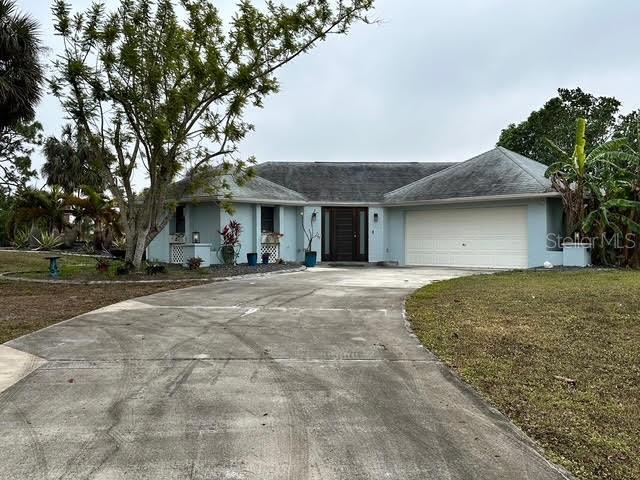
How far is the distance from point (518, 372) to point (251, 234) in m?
14.5

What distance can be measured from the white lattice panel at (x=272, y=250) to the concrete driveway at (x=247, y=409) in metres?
11.7

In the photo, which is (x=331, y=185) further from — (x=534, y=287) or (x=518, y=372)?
(x=518, y=372)

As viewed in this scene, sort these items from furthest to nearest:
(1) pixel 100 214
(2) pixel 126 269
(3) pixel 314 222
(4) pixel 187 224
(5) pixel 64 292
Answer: (1) pixel 100 214, (3) pixel 314 222, (4) pixel 187 224, (2) pixel 126 269, (5) pixel 64 292

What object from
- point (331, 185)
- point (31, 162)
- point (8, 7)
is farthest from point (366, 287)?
point (31, 162)

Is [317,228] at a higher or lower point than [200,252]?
higher

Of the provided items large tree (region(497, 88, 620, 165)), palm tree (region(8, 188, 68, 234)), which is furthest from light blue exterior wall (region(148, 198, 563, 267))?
large tree (region(497, 88, 620, 165))

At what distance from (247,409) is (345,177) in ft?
62.3

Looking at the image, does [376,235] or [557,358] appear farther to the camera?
[376,235]

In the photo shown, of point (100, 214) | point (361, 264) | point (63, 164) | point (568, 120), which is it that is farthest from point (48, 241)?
point (568, 120)

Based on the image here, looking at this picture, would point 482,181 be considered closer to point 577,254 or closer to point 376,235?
point 577,254

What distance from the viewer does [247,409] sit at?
3.95 m

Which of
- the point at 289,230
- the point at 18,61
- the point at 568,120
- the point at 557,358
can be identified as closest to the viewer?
the point at 557,358

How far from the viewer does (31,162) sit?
2670cm

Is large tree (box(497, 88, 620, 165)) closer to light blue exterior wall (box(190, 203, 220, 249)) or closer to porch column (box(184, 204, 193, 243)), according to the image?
light blue exterior wall (box(190, 203, 220, 249))
